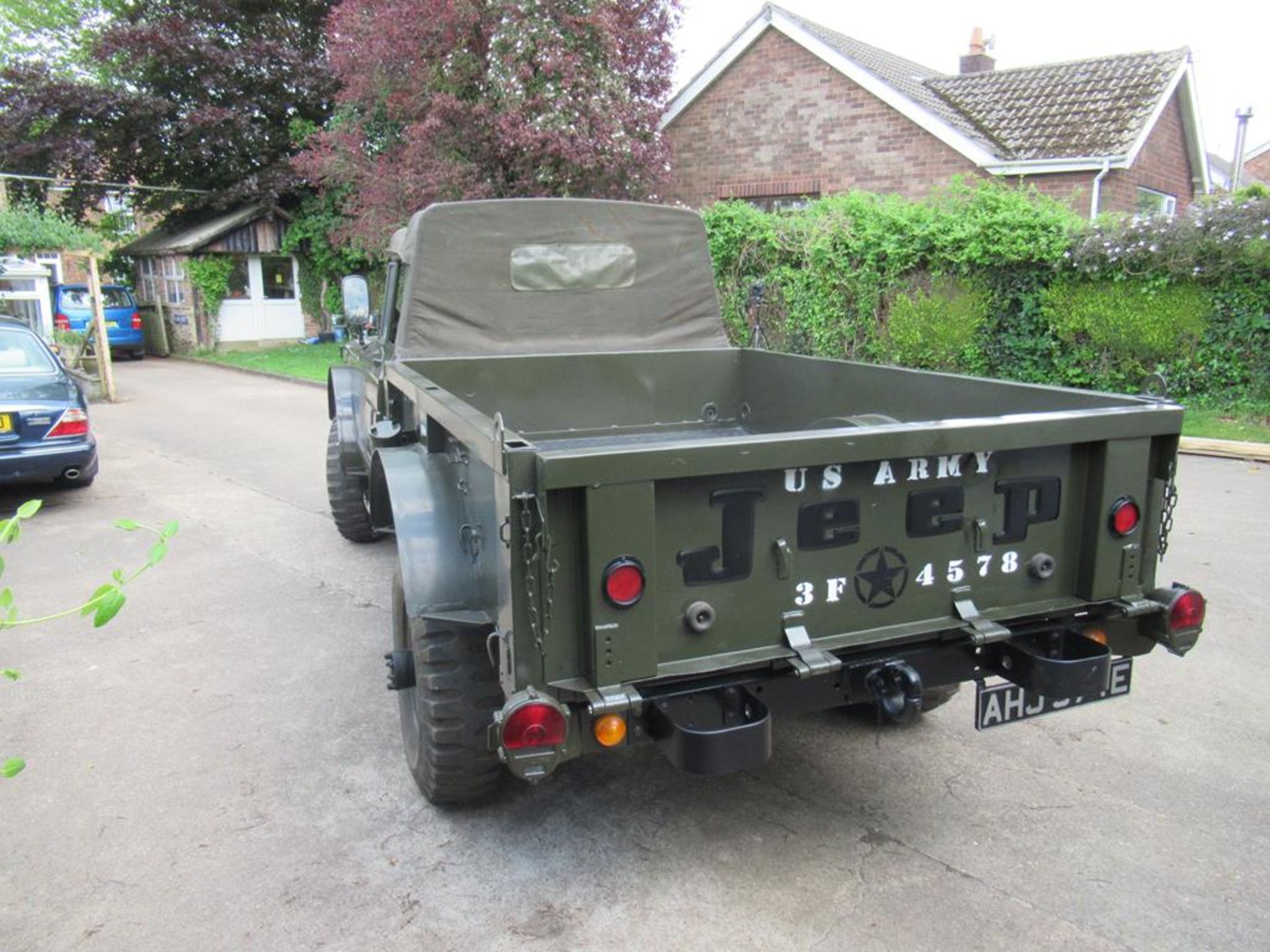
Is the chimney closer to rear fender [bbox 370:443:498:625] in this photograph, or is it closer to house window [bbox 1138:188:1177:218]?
house window [bbox 1138:188:1177:218]

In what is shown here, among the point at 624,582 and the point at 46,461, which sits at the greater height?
the point at 624,582

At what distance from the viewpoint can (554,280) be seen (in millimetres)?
5504

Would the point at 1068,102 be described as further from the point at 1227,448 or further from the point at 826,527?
the point at 826,527

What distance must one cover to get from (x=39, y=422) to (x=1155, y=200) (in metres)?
18.0

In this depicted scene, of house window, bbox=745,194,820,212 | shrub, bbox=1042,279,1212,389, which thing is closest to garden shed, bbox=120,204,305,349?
house window, bbox=745,194,820,212

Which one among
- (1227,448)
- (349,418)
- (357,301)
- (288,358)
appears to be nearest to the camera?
(357,301)

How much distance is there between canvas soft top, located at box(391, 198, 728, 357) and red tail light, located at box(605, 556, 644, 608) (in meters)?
3.06

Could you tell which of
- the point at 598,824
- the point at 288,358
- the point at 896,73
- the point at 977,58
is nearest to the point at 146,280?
the point at 288,358

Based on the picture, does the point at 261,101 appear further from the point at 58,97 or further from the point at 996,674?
the point at 996,674

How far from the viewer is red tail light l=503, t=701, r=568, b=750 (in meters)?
2.40

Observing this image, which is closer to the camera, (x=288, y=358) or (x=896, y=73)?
(x=896, y=73)

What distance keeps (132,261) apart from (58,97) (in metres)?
5.84

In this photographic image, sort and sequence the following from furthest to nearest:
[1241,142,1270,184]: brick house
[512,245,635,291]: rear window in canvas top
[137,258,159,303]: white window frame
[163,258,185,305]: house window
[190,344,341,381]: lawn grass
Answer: [1241,142,1270,184]: brick house → [137,258,159,303]: white window frame → [163,258,185,305]: house window → [190,344,341,381]: lawn grass → [512,245,635,291]: rear window in canvas top

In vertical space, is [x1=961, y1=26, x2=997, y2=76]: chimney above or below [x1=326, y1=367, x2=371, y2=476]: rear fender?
above
